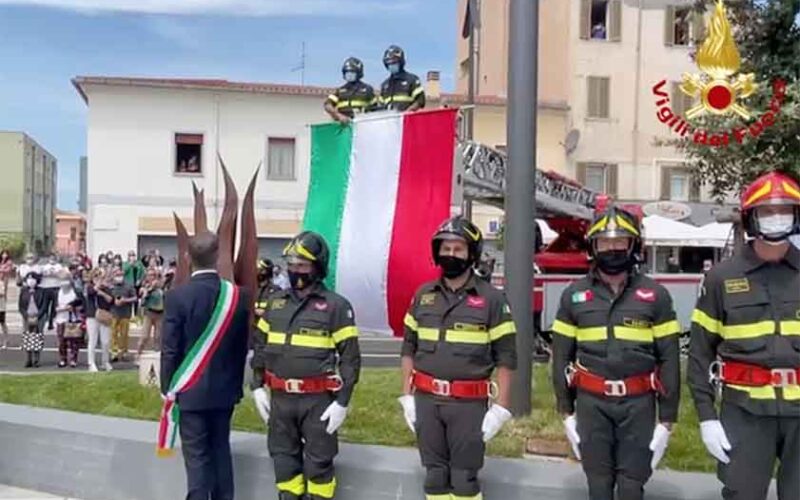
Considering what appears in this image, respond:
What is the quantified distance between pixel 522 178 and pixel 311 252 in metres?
2.27

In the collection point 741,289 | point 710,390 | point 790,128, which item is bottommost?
point 710,390

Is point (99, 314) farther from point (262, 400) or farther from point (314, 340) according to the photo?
point (314, 340)

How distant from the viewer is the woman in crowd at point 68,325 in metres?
14.7

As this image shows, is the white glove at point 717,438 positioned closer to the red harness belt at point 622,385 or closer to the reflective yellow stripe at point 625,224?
the red harness belt at point 622,385

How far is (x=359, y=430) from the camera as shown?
7445 mm

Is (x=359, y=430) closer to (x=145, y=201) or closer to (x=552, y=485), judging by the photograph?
(x=552, y=485)

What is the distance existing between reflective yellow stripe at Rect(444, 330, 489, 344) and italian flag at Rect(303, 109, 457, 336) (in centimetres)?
283

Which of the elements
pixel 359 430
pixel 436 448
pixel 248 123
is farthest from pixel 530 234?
pixel 248 123

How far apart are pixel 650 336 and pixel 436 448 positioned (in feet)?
4.19

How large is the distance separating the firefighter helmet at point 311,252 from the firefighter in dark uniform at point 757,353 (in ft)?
7.20

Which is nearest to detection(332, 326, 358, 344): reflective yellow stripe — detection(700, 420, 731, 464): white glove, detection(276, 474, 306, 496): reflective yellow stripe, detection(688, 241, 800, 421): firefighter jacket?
detection(276, 474, 306, 496): reflective yellow stripe

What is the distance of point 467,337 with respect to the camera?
535 centimetres

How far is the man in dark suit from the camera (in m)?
5.91

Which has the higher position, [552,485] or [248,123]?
[248,123]
